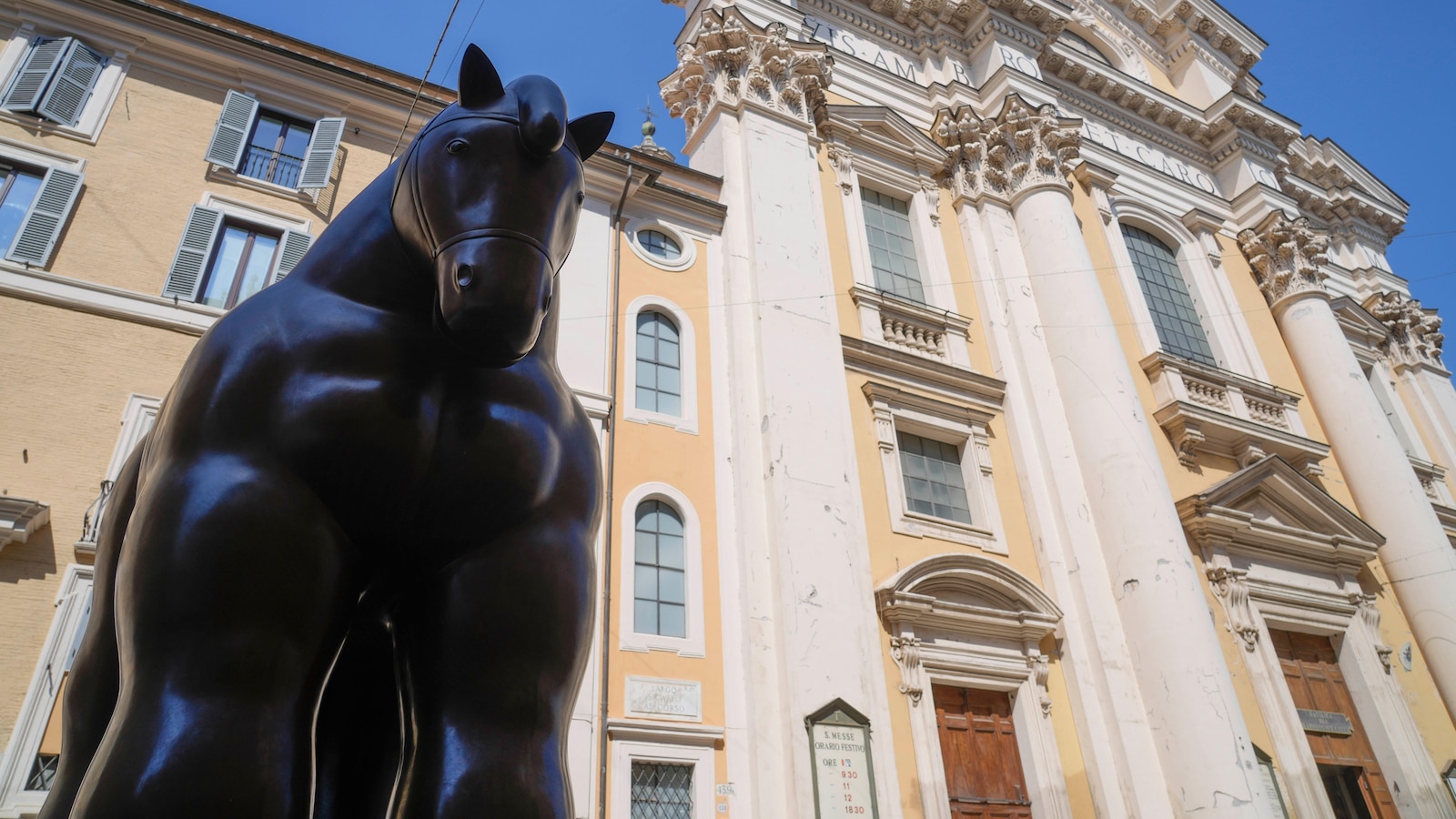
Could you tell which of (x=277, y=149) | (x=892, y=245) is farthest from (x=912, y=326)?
(x=277, y=149)

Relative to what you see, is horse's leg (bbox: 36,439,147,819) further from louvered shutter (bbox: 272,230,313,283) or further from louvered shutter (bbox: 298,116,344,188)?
louvered shutter (bbox: 298,116,344,188)

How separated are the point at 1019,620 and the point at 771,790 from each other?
13.7 feet

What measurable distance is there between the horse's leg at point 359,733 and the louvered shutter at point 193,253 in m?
8.68

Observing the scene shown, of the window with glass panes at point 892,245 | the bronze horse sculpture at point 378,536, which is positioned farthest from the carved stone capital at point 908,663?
the bronze horse sculpture at point 378,536

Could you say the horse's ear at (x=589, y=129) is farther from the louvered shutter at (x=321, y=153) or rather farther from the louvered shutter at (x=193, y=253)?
the louvered shutter at (x=321, y=153)

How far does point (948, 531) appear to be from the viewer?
12086 millimetres

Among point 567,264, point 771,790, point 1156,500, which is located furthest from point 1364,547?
point 567,264

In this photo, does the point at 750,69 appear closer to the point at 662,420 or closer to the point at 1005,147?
the point at 1005,147

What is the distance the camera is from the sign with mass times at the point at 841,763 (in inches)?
354

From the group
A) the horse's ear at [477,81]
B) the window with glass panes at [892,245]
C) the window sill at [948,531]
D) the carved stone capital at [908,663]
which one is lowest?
the horse's ear at [477,81]

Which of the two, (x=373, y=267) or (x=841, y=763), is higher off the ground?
(x=841, y=763)

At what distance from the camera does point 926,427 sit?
13.0 m

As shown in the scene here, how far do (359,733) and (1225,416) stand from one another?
15870mm

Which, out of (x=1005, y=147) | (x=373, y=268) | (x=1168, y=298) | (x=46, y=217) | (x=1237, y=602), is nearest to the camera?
(x=373, y=268)
